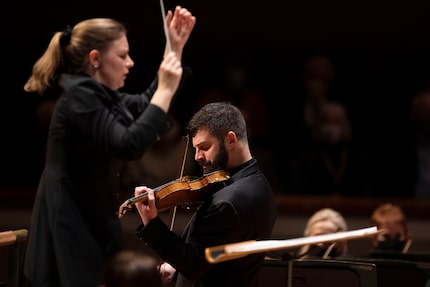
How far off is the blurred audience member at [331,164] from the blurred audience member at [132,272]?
163 inches

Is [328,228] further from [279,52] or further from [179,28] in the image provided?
[279,52]

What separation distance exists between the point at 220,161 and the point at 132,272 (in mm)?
1057

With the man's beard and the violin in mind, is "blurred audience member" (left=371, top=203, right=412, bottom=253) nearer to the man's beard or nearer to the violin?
the man's beard

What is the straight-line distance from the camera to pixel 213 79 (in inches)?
305

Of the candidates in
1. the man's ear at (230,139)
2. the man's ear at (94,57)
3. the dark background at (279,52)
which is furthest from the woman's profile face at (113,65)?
the dark background at (279,52)

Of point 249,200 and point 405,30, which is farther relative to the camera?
point 405,30

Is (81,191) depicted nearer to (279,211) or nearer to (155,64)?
(279,211)

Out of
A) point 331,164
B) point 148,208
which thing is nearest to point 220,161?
point 148,208

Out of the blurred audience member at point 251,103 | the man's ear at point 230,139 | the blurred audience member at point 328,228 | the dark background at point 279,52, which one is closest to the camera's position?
the man's ear at point 230,139

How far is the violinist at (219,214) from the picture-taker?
11.5 ft

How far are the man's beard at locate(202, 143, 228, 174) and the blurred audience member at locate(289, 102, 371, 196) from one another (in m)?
3.16

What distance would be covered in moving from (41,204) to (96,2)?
204 inches

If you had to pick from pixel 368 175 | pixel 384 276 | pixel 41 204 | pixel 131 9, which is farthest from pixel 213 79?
pixel 41 204

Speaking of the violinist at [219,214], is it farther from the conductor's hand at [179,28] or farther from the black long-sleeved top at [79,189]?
the conductor's hand at [179,28]
